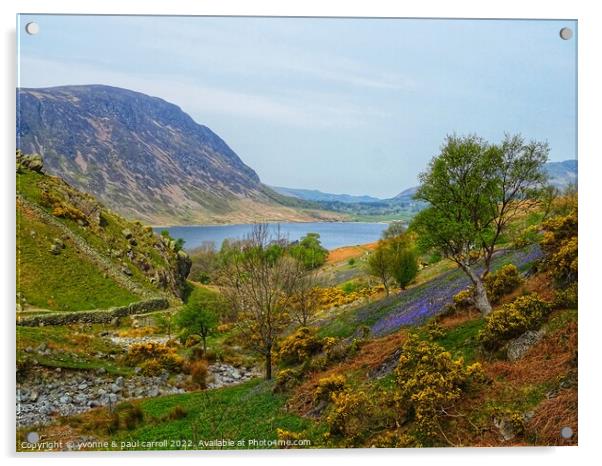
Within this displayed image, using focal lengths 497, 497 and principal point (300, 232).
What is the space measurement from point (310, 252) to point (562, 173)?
449 centimetres

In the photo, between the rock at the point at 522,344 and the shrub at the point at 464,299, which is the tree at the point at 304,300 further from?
the rock at the point at 522,344

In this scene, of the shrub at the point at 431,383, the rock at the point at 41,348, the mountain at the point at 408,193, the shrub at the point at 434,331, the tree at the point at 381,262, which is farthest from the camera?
the tree at the point at 381,262

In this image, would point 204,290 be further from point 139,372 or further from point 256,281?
point 139,372

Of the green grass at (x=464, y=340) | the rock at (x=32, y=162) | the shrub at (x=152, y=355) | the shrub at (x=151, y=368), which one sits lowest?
the shrub at (x=151, y=368)

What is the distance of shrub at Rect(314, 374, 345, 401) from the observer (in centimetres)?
805

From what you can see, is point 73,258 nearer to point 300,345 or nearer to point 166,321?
point 166,321

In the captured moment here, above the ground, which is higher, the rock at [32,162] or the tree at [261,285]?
the rock at [32,162]

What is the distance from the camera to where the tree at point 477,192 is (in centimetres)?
828

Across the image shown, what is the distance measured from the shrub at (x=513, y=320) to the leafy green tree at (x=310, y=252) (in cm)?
307

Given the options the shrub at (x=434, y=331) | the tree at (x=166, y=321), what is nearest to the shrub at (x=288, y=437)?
the shrub at (x=434, y=331)

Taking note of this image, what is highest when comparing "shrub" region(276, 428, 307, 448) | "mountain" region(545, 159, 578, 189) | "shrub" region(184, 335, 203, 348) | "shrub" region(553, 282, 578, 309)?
"mountain" region(545, 159, 578, 189)

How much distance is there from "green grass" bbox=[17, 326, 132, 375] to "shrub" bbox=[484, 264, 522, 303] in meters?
6.54

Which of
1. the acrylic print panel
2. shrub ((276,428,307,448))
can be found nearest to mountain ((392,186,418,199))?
the acrylic print panel

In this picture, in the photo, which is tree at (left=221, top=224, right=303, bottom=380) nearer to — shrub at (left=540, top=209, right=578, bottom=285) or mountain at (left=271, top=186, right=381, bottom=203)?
mountain at (left=271, top=186, right=381, bottom=203)
